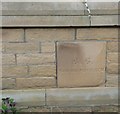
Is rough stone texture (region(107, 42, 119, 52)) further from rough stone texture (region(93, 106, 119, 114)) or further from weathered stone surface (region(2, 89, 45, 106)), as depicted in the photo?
weathered stone surface (region(2, 89, 45, 106))

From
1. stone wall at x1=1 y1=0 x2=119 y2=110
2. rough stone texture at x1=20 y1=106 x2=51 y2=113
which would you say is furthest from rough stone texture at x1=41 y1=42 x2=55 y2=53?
rough stone texture at x1=20 y1=106 x2=51 y2=113

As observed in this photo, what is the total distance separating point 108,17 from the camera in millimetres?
4359

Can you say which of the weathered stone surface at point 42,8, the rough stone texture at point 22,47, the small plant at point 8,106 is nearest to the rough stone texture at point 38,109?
the small plant at point 8,106

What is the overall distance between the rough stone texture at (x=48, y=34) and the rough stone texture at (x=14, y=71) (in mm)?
434

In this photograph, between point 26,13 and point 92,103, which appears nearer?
point 26,13

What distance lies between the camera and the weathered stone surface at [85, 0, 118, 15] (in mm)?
4342

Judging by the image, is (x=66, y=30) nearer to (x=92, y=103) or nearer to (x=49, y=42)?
(x=49, y=42)

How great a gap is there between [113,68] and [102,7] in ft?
2.97

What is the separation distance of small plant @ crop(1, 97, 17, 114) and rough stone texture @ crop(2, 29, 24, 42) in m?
0.83

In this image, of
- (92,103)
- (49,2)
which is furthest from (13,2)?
(92,103)

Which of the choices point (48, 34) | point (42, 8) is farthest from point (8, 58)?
point (42, 8)

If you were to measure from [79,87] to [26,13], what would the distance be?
1313 mm

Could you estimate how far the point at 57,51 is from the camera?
4414mm

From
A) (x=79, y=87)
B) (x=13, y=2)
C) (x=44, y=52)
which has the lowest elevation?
(x=79, y=87)
